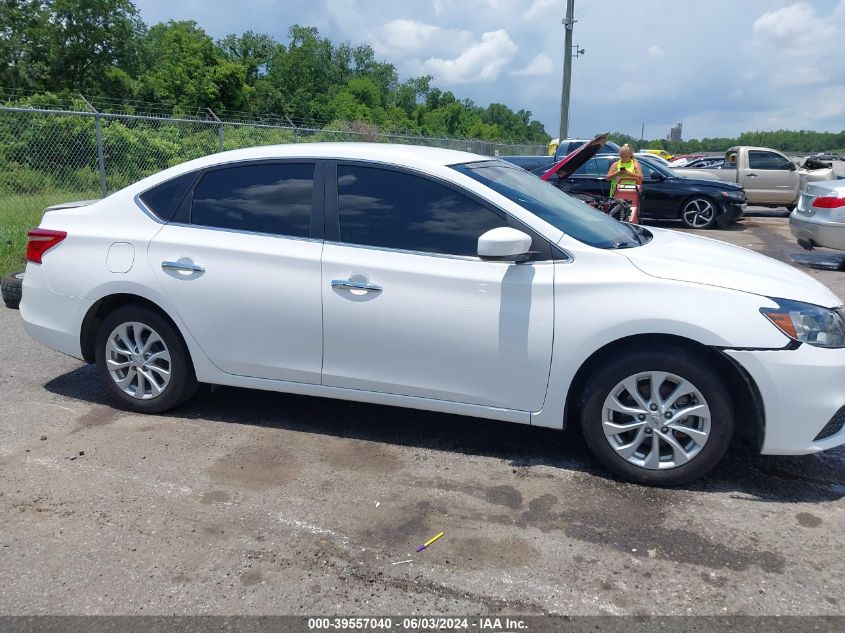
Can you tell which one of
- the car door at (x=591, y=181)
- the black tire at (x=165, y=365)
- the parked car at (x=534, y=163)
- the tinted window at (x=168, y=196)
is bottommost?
the black tire at (x=165, y=365)

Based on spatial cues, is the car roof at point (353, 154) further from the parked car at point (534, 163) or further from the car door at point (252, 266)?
the parked car at point (534, 163)

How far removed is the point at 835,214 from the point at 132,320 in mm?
9550

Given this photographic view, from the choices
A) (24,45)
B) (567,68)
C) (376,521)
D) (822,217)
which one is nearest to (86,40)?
(24,45)

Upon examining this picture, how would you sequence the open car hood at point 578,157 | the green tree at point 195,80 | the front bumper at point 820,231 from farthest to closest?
the green tree at point 195,80
the front bumper at point 820,231
the open car hood at point 578,157

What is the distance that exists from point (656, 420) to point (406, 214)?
1.71 metres

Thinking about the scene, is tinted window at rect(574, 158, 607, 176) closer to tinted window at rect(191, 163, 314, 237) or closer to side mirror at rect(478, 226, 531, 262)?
tinted window at rect(191, 163, 314, 237)

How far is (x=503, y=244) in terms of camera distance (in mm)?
3578

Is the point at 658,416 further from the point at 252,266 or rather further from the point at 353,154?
the point at 252,266

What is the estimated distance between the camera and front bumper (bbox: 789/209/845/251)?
32.8 feet

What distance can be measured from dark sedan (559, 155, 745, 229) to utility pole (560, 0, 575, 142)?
384 inches

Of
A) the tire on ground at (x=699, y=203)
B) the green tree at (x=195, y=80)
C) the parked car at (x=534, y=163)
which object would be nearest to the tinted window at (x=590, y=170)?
the parked car at (x=534, y=163)

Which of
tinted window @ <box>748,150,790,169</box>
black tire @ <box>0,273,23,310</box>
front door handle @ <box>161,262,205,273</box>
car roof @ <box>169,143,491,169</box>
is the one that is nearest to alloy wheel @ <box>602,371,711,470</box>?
car roof @ <box>169,143,491,169</box>

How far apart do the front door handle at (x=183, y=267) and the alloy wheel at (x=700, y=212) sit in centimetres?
1319

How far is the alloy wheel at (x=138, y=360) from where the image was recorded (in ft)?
14.6
